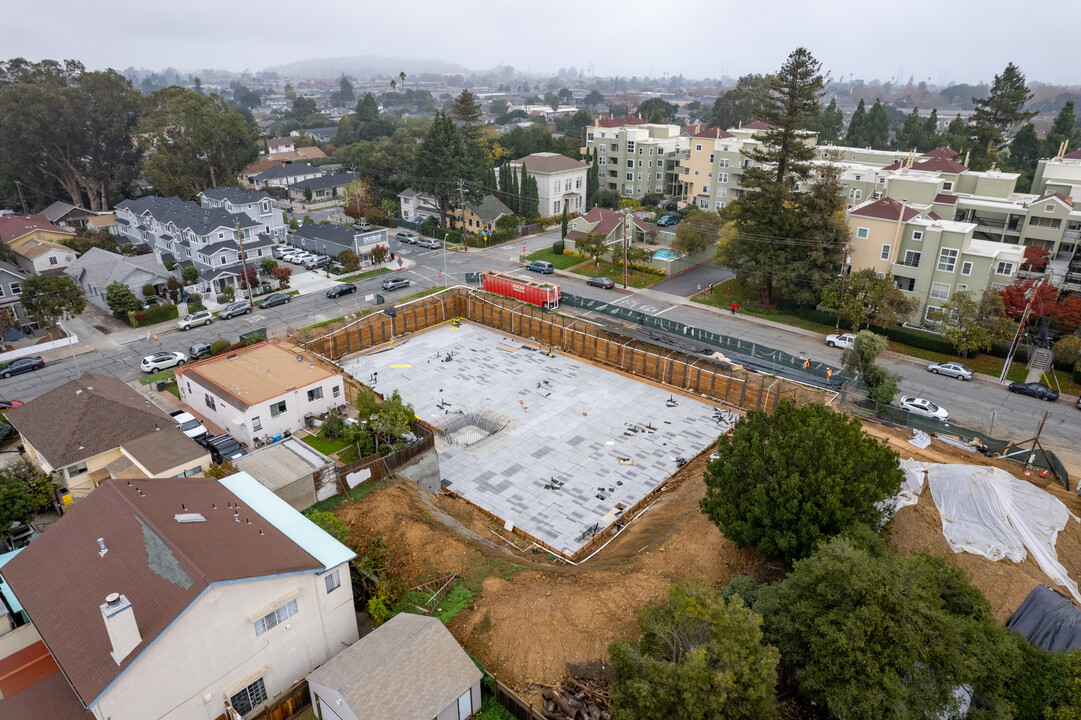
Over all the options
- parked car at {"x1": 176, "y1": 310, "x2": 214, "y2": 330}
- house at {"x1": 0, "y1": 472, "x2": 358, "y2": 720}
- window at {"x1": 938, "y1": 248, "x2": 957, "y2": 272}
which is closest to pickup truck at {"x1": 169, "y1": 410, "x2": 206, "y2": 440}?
house at {"x1": 0, "y1": 472, "x2": 358, "y2": 720}

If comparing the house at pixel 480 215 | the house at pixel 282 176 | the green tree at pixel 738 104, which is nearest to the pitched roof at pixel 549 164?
the house at pixel 480 215

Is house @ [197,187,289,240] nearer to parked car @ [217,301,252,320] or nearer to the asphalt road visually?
the asphalt road

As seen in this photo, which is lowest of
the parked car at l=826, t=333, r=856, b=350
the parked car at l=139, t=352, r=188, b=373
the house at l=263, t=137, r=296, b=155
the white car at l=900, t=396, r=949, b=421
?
the parked car at l=139, t=352, r=188, b=373

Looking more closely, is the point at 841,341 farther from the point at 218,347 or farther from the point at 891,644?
the point at 218,347

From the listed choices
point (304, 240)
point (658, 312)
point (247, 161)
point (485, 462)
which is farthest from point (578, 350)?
point (247, 161)

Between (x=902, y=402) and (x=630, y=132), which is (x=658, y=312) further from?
(x=630, y=132)

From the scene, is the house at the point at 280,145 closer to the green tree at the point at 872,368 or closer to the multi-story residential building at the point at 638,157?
the multi-story residential building at the point at 638,157

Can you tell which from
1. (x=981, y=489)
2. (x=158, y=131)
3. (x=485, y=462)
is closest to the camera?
(x=981, y=489)
